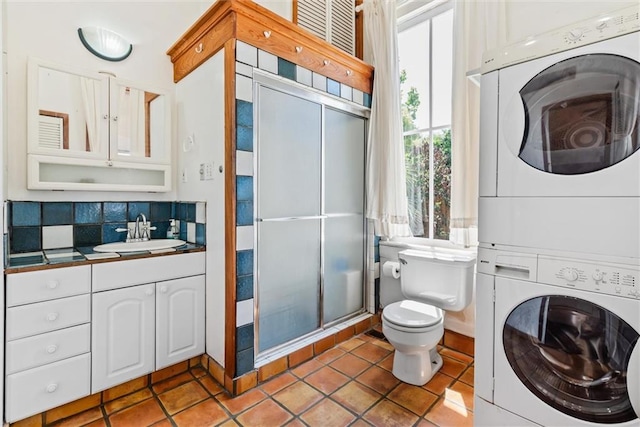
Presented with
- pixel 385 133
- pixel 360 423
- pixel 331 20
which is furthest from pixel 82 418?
pixel 331 20

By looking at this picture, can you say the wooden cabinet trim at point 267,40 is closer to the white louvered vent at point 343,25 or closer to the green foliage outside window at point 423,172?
the white louvered vent at point 343,25

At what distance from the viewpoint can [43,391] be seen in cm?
153

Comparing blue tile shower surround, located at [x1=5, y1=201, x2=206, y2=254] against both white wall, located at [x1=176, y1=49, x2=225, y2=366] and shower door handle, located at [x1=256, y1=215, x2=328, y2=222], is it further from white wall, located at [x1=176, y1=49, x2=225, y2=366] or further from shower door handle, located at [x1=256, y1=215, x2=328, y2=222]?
shower door handle, located at [x1=256, y1=215, x2=328, y2=222]

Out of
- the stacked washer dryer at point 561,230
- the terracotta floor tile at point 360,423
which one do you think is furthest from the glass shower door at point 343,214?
the stacked washer dryer at point 561,230

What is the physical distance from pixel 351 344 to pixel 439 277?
35.3 inches

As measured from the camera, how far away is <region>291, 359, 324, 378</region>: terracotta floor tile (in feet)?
6.79

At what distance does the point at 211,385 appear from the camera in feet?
6.34

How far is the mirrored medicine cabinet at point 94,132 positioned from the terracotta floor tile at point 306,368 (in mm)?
1631

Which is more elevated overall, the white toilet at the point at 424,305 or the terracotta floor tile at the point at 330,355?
the white toilet at the point at 424,305

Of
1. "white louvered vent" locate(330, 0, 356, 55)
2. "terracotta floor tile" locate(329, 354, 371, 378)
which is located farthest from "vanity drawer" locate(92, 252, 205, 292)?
"white louvered vent" locate(330, 0, 356, 55)

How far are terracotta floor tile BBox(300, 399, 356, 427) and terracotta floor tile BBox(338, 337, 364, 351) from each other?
2.16 feet

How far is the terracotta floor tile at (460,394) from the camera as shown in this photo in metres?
1.76

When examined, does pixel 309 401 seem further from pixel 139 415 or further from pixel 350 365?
pixel 139 415

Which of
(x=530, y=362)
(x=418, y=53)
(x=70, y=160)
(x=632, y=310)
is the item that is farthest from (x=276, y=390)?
(x=418, y=53)
